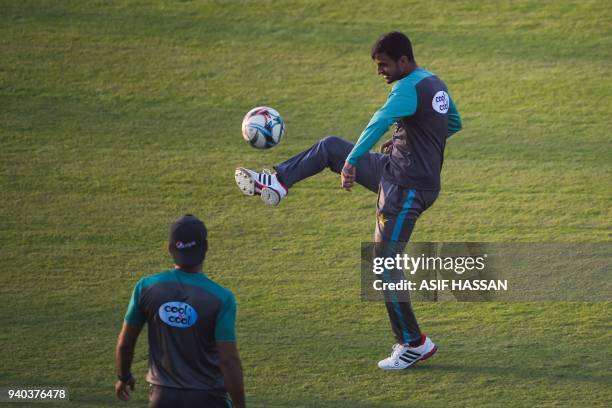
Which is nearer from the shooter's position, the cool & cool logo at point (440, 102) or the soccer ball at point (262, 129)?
the cool & cool logo at point (440, 102)

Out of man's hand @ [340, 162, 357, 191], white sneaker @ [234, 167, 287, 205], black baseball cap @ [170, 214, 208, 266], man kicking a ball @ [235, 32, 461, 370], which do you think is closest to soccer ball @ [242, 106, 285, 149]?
white sneaker @ [234, 167, 287, 205]

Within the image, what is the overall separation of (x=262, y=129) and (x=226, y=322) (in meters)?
3.43

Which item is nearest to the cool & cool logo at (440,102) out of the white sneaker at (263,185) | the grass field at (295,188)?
the white sneaker at (263,185)

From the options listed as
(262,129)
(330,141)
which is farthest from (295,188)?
(330,141)

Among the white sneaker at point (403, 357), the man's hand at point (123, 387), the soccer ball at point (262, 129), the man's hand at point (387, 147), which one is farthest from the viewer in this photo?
the soccer ball at point (262, 129)

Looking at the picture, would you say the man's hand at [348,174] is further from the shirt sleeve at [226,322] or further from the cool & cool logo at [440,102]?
the shirt sleeve at [226,322]

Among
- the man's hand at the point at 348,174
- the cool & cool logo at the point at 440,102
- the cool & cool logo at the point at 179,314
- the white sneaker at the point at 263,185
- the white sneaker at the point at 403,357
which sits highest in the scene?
the cool & cool logo at the point at 440,102

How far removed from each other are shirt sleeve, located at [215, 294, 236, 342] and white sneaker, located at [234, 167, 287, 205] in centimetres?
252

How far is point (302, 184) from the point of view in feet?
34.7

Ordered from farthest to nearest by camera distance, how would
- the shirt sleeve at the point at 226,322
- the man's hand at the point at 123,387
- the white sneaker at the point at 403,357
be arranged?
the white sneaker at the point at 403,357, the man's hand at the point at 123,387, the shirt sleeve at the point at 226,322

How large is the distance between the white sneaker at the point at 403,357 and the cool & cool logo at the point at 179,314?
2421mm

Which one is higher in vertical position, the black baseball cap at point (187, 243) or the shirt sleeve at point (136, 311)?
the black baseball cap at point (187, 243)

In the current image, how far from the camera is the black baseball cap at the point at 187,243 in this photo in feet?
18.5

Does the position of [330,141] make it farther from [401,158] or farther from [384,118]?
[384,118]
